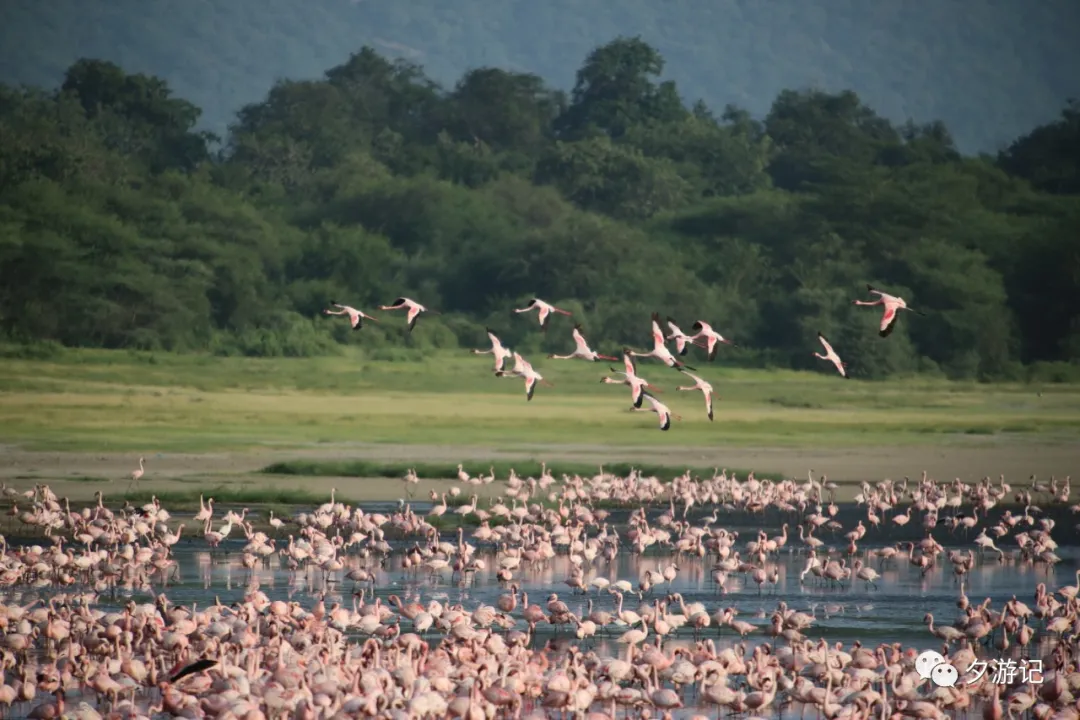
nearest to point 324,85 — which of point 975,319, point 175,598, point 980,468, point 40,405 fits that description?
point 975,319

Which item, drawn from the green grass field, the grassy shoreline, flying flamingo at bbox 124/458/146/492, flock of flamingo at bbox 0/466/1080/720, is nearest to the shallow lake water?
flock of flamingo at bbox 0/466/1080/720

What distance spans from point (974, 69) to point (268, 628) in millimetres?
171714

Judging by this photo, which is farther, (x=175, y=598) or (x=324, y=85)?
(x=324, y=85)

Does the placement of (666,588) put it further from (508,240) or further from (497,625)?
(508,240)

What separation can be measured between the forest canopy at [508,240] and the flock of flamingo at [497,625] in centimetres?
3559

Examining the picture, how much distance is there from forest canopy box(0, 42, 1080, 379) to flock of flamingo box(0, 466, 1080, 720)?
Answer: 35595mm

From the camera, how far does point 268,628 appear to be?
16469 millimetres

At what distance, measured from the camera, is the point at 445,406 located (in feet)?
154

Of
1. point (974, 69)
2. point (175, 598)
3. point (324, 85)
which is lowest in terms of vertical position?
point (175, 598)

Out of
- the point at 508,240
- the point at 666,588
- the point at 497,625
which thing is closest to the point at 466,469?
the point at 666,588

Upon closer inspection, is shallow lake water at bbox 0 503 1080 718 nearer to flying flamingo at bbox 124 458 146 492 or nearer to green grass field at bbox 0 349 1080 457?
flying flamingo at bbox 124 458 146 492

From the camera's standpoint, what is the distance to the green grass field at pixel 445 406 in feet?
128

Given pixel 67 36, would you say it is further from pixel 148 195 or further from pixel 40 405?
pixel 40 405

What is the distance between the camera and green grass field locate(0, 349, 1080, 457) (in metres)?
38.9
